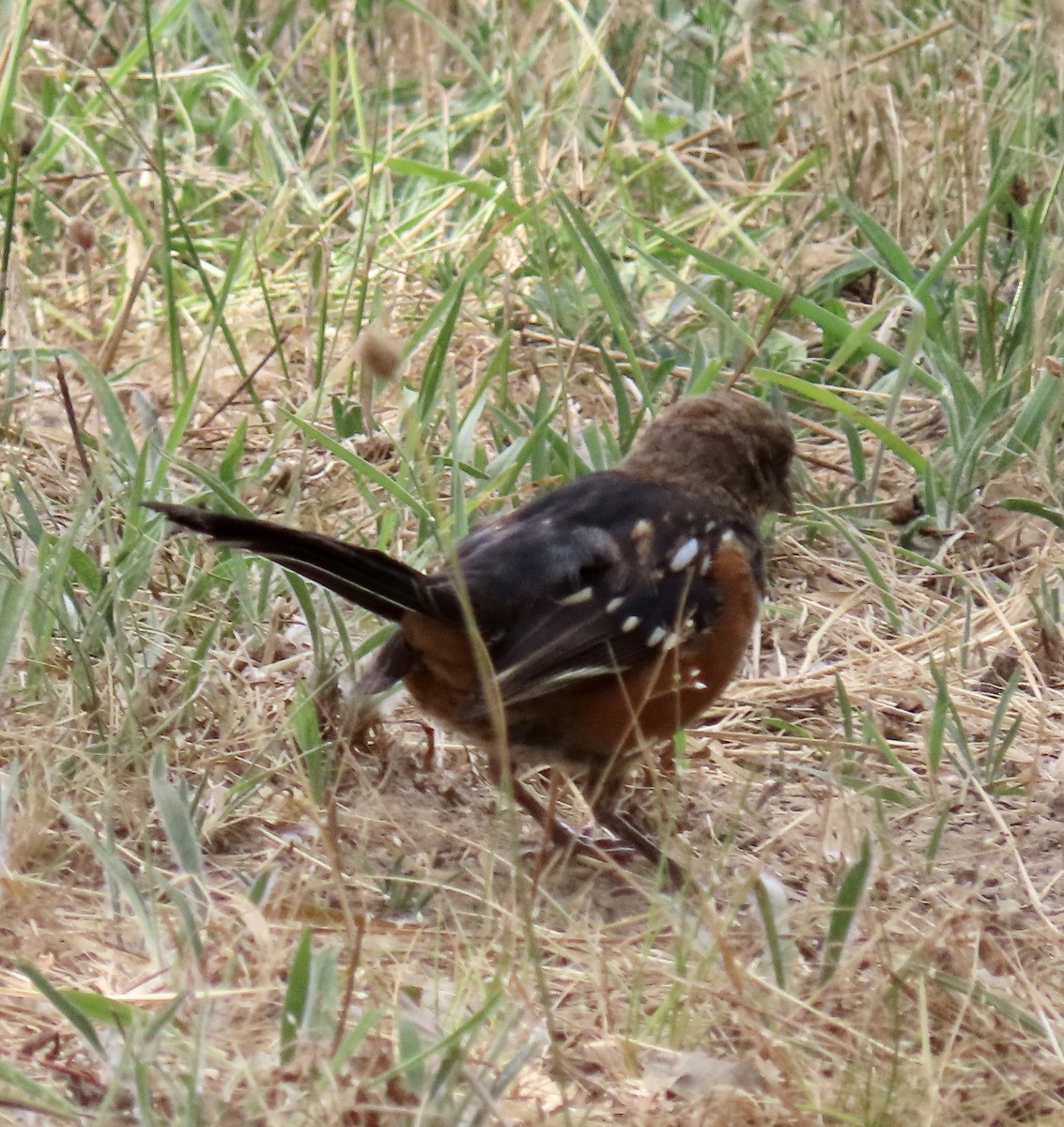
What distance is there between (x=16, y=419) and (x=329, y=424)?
0.69 metres

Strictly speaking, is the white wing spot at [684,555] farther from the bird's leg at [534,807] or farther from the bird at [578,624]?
the bird's leg at [534,807]

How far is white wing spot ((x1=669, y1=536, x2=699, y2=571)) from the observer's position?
3.18 m

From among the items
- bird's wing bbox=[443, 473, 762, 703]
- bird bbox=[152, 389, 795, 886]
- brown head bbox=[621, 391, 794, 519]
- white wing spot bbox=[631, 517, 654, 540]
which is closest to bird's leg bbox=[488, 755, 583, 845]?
bird bbox=[152, 389, 795, 886]

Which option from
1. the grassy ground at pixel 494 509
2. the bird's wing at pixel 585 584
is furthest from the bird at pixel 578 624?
the grassy ground at pixel 494 509

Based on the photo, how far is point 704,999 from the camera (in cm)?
222

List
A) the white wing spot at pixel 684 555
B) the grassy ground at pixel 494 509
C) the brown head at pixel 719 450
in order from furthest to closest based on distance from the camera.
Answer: the brown head at pixel 719 450
the white wing spot at pixel 684 555
the grassy ground at pixel 494 509

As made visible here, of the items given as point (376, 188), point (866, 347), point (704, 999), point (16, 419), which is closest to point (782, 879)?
point (704, 999)

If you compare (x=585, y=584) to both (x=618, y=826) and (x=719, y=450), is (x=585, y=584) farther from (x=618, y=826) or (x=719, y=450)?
(x=719, y=450)

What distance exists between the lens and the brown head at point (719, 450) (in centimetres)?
358

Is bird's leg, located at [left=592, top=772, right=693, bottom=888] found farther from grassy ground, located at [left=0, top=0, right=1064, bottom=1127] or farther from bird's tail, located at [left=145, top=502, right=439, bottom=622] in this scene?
bird's tail, located at [left=145, top=502, right=439, bottom=622]

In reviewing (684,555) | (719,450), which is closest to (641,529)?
(684,555)

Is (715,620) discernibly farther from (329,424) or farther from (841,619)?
(329,424)

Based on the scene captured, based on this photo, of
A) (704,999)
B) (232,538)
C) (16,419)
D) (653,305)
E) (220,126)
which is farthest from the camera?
(220,126)

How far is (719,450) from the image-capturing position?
3.59m
